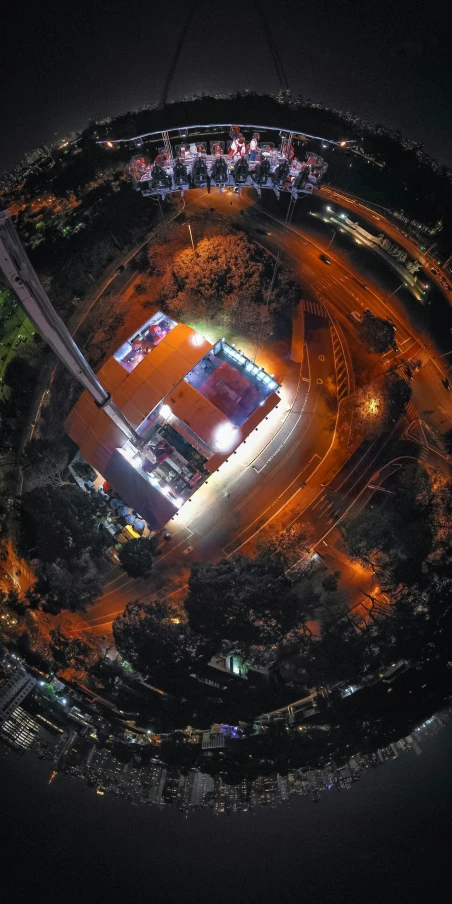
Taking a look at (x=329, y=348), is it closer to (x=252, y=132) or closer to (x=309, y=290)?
(x=309, y=290)

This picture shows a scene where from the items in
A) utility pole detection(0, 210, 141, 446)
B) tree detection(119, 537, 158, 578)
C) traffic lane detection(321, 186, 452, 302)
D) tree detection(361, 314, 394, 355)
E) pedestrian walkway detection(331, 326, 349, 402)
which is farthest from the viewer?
traffic lane detection(321, 186, 452, 302)

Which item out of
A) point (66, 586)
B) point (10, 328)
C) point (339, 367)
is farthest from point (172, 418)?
point (10, 328)

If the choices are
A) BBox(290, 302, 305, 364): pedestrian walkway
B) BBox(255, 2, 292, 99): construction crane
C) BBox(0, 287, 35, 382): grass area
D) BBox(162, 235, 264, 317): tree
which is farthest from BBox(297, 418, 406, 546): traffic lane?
BBox(255, 2, 292, 99): construction crane

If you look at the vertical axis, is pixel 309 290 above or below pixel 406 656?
above

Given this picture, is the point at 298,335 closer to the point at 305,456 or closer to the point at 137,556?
the point at 305,456

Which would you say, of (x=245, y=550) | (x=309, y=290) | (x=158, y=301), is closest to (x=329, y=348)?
(x=309, y=290)

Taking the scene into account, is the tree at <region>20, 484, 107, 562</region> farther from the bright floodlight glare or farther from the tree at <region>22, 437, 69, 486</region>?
the bright floodlight glare

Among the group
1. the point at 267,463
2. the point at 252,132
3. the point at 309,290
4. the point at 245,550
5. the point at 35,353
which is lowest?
the point at 245,550
